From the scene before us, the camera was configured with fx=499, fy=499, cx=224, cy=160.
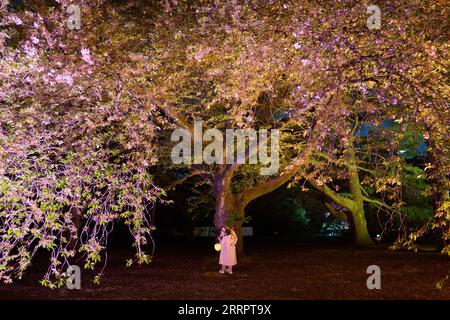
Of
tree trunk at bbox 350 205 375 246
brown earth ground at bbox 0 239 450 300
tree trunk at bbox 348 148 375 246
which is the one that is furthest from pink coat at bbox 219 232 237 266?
tree trunk at bbox 350 205 375 246

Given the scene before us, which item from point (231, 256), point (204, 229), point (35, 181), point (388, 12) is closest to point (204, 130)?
point (231, 256)

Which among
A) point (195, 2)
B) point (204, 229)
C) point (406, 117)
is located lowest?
point (204, 229)

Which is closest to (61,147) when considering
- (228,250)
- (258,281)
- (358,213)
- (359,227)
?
(258,281)

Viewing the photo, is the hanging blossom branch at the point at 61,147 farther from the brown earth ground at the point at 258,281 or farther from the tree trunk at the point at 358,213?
the tree trunk at the point at 358,213

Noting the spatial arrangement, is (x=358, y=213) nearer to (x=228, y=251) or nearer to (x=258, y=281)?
(x=228, y=251)

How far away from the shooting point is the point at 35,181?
26.6 ft

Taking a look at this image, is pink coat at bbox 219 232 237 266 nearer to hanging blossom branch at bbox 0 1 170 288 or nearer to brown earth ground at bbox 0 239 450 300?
brown earth ground at bbox 0 239 450 300

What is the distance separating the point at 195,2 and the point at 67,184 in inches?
252

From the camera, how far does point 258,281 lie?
518 inches

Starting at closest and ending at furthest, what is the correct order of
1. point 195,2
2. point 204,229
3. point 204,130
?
point 195,2 → point 204,130 → point 204,229

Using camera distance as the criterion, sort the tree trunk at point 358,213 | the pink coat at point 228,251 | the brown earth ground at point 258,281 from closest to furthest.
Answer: the brown earth ground at point 258,281, the pink coat at point 228,251, the tree trunk at point 358,213

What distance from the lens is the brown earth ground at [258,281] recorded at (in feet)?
36.2

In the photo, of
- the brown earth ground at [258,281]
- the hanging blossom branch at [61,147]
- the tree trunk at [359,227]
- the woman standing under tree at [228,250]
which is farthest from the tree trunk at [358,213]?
the hanging blossom branch at [61,147]
